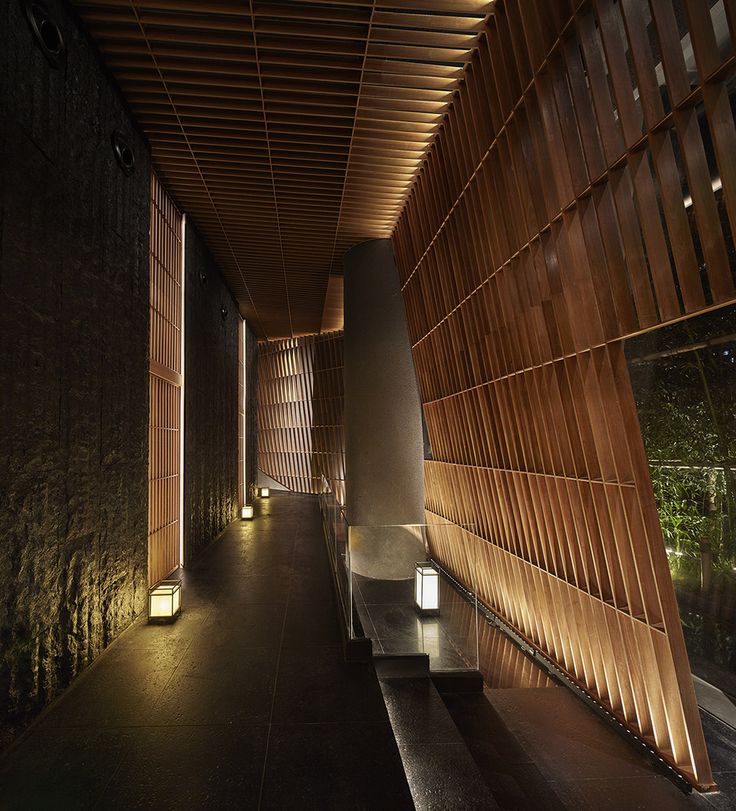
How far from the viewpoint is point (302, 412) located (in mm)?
19594

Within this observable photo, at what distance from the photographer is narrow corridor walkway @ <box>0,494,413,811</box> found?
2971 mm

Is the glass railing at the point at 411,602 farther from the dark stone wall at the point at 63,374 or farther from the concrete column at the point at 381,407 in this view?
the concrete column at the point at 381,407

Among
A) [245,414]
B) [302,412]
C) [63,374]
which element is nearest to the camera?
[63,374]

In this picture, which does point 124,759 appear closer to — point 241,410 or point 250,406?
point 241,410

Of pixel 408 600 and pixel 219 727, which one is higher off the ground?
pixel 408 600

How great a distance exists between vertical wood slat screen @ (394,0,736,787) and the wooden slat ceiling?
52cm

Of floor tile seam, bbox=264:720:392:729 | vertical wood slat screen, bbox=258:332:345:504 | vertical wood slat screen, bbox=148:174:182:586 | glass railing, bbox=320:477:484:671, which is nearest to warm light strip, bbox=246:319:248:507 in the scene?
vertical wood slat screen, bbox=258:332:345:504

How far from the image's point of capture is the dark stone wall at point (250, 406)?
1700cm

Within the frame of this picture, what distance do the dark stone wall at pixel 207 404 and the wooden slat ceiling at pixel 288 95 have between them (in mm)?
1445

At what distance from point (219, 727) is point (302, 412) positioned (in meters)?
16.1

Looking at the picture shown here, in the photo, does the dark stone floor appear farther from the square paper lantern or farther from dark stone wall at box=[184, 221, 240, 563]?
dark stone wall at box=[184, 221, 240, 563]

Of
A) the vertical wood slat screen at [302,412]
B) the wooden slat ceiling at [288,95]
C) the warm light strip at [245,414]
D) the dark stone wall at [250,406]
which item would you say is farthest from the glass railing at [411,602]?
the vertical wood slat screen at [302,412]

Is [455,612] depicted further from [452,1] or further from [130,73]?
[130,73]

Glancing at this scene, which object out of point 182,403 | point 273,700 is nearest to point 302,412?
point 182,403
